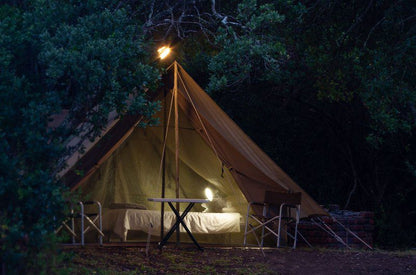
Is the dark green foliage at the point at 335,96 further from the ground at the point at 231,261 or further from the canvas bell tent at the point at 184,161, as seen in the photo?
the ground at the point at 231,261

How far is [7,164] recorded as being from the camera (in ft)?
9.06

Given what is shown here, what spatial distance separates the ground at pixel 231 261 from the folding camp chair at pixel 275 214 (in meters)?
0.26

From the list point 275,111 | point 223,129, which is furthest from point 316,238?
point 275,111

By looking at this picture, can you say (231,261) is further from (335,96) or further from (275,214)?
(335,96)

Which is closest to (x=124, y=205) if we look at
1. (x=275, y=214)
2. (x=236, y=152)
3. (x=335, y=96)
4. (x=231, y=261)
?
(x=236, y=152)

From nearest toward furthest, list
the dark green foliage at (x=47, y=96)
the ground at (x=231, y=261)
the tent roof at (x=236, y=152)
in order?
the dark green foliage at (x=47, y=96), the ground at (x=231, y=261), the tent roof at (x=236, y=152)

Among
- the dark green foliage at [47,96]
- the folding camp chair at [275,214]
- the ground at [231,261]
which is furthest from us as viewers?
the folding camp chair at [275,214]

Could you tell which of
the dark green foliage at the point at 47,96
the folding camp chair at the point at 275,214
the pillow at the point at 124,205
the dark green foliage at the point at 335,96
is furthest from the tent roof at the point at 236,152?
the dark green foliage at the point at 47,96

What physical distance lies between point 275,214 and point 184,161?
4.46 ft

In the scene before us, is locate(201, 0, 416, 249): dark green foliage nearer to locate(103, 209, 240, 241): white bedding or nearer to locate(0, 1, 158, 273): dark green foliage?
locate(103, 209, 240, 241): white bedding

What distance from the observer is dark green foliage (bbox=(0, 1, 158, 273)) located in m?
2.80

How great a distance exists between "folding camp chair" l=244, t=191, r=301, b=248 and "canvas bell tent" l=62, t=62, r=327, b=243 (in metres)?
0.13

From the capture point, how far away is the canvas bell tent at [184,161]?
5.60 meters

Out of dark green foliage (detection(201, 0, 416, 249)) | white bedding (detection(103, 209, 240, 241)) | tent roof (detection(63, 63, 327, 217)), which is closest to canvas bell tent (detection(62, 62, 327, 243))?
tent roof (detection(63, 63, 327, 217))
